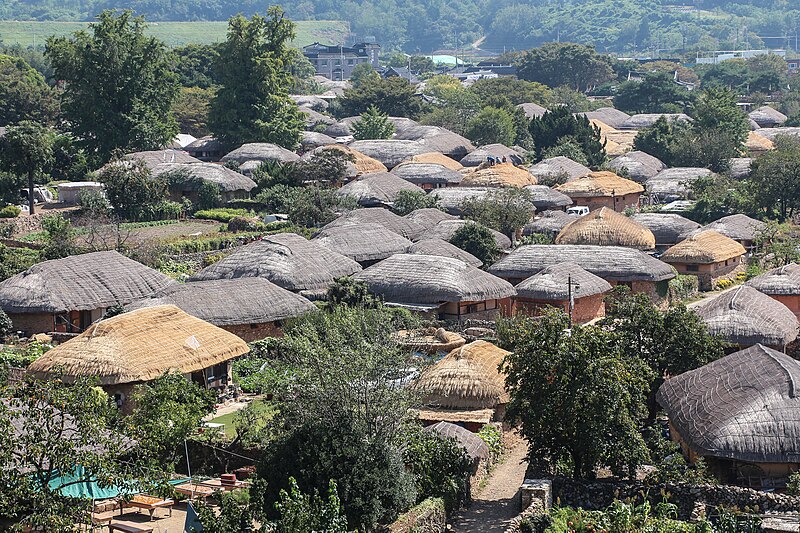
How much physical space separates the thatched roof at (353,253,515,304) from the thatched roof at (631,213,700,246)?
11.4 m

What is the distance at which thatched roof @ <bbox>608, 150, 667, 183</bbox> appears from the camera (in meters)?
56.8

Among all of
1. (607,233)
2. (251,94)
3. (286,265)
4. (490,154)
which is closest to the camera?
(286,265)

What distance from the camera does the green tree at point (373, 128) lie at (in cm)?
6562

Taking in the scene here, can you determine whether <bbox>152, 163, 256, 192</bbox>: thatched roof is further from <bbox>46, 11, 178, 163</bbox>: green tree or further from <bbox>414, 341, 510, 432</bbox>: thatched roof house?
<bbox>414, 341, 510, 432</bbox>: thatched roof house

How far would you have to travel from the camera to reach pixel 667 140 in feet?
206

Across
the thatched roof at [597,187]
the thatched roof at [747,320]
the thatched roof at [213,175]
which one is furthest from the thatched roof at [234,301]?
the thatched roof at [597,187]

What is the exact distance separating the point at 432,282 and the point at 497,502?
12544 millimetres

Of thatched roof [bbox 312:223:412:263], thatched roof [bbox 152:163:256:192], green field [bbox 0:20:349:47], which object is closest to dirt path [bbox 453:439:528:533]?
thatched roof [bbox 312:223:412:263]

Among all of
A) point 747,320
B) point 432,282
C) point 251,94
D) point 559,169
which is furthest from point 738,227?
point 251,94

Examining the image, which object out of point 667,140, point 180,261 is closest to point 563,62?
point 667,140

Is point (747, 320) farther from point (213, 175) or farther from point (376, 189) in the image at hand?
point (213, 175)

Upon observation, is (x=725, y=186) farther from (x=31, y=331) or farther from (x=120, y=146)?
(x=31, y=331)

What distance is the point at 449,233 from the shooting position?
38.5 m

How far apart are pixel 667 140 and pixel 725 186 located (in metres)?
14.0
